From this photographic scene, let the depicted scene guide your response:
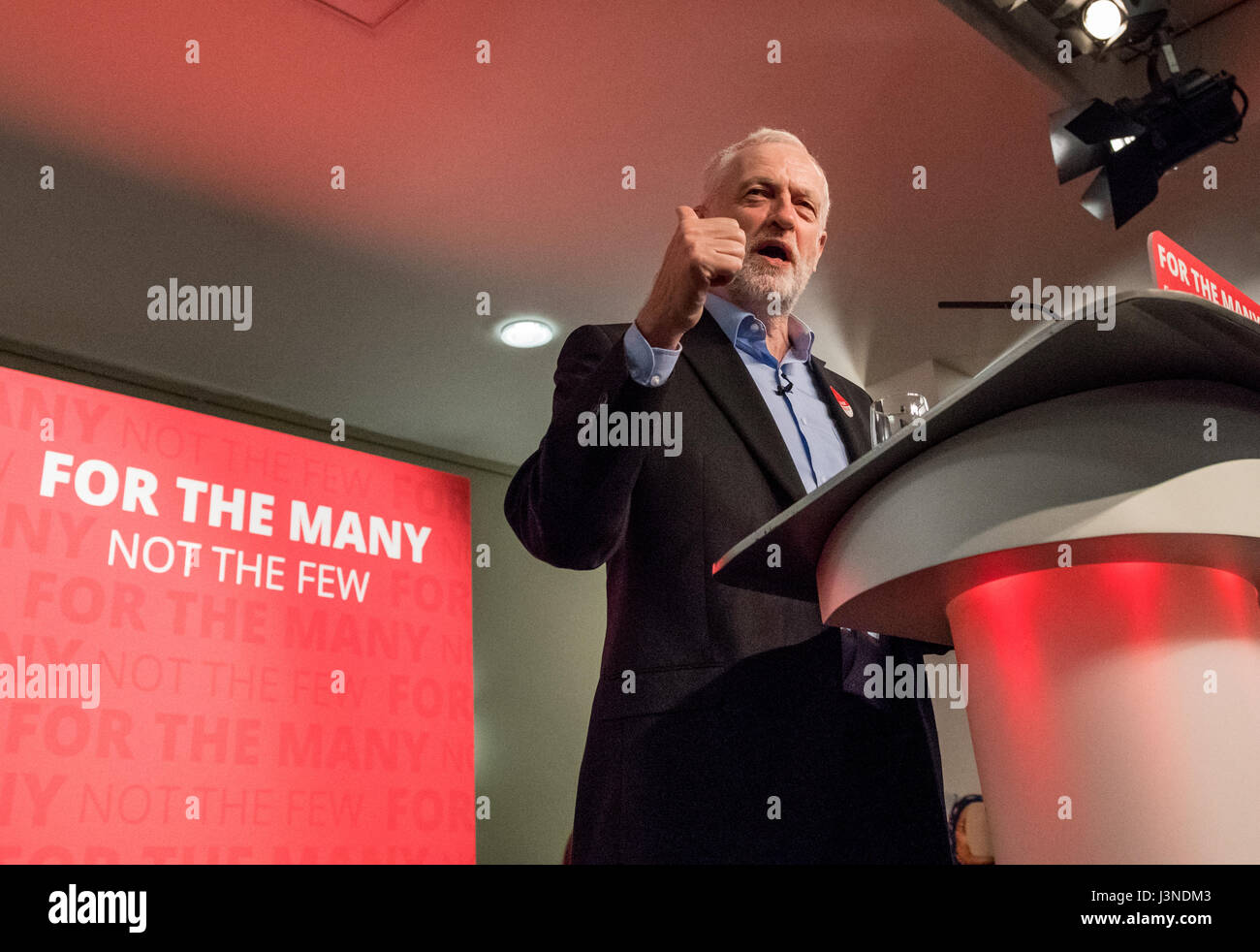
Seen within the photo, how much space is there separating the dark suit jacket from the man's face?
1.25 ft

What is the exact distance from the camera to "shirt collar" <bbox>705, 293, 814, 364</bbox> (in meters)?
1.35

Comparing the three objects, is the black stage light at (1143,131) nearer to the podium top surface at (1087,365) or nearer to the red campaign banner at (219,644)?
the red campaign banner at (219,644)

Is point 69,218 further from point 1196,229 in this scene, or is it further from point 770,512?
point 1196,229

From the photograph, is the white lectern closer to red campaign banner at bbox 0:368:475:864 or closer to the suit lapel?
the suit lapel

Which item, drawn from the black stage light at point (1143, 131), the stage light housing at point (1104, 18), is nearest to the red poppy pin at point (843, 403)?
the black stage light at point (1143, 131)

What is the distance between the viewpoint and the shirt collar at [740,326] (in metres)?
1.35

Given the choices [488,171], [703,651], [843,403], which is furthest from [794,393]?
[488,171]

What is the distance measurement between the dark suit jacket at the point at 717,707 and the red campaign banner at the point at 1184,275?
42cm

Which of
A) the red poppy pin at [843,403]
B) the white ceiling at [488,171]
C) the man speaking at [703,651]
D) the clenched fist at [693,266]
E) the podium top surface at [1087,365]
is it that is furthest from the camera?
the white ceiling at [488,171]

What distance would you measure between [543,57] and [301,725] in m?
1.73

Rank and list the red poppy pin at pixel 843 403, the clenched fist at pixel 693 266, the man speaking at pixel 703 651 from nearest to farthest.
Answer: the clenched fist at pixel 693 266
the man speaking at pixel 703 651
the red poppy pin at pixel 843 403

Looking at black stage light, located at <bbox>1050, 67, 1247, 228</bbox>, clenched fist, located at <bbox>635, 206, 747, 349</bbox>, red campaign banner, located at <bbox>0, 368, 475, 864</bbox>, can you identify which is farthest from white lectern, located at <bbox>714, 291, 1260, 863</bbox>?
black stage light, located at <bbox>1050, 67, 1247, 228</bbox>

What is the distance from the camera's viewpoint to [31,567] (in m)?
1.88

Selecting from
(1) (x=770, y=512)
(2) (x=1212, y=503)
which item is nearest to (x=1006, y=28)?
(1) (x=770, y=512)
